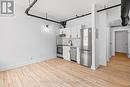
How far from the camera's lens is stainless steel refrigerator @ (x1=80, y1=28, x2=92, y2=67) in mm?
3918

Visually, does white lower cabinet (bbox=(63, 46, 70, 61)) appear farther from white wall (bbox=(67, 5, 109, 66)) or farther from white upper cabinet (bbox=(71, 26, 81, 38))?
white wall (bbox=(67, 5, 109, 66))

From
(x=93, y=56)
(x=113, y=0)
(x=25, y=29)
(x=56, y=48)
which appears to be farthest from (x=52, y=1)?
(x=56, y=48)

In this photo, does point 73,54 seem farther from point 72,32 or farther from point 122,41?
point 122,41

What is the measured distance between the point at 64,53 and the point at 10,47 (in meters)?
3.04

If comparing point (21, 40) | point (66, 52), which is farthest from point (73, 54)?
point (21, 40)

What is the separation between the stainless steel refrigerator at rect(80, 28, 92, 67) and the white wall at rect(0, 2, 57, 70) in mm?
2378

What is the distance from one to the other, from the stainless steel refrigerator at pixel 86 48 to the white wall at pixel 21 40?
2378 millimetres

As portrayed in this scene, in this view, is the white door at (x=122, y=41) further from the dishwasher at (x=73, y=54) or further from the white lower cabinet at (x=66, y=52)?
the white lower cabinet at (x=66, y=52)

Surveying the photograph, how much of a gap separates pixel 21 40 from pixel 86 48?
325cm

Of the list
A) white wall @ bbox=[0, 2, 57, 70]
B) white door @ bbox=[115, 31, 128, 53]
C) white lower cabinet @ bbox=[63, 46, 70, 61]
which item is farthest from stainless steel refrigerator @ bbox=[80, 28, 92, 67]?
white door @ bbox=[115, 31, 128, 53]

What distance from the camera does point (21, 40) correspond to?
4.23 metres

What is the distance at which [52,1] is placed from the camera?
3.46m

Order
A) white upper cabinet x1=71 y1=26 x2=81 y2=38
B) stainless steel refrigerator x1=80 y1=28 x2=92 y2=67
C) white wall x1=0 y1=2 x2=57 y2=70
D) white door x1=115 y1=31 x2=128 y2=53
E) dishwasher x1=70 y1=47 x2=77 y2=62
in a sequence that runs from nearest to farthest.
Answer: white wall x1=0 y1=2 x2=57 y2=70 < stainless steel refrigerator x1=80 y1=28 x2=92 y2=67 < white upper cabinet x1=71 y1=26 x2=81 y2=38 < dishwasher x1=70 y1=47 x2=77 y2=62 < white door x1=115 y1=31 x2=128 y2=53

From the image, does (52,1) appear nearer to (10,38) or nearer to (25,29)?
(25,29)
